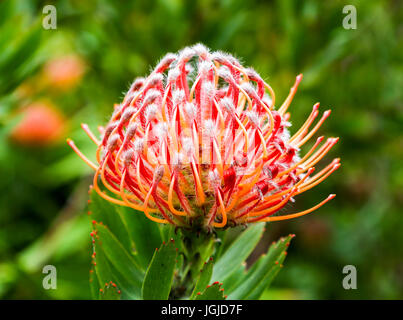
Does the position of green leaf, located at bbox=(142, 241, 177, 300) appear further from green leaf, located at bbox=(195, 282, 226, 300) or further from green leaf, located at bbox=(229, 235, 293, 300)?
green leaf, located at bbox=(229, 235, 293, 300)

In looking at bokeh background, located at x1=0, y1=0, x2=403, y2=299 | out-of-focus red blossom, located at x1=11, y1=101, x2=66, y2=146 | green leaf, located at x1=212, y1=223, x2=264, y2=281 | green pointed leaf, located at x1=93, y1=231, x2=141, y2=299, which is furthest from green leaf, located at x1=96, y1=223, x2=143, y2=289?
out-of-focus red blossom, located at x1=11, y1=101, x2=66, y2=146

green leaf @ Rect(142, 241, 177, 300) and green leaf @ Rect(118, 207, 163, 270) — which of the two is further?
green leaf @ Rect(118, 207, 163, 270)

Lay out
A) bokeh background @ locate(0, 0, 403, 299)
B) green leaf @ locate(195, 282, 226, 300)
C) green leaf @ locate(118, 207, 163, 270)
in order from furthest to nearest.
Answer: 1. bokeh background @ locate(0, 0, 403, 299)
2. green leaf @ locate(118, 207, 163, 270)
3. green leaf @ locate(195, 282, 226, 300)

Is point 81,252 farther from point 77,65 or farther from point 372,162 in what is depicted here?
point 372,162

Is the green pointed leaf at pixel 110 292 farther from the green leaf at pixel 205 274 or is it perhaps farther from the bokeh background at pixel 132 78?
the bokeh background at pixel 132 78

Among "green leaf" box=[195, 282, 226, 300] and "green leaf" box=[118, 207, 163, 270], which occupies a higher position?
"green leaf" box=[118, 207, 163, 270]
